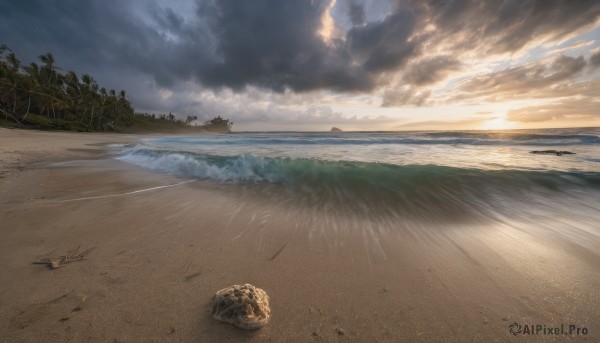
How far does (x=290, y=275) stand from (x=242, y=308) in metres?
0.64

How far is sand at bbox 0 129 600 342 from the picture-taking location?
158 cm

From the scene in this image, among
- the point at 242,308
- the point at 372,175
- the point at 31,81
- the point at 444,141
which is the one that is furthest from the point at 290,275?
the point at 31,81

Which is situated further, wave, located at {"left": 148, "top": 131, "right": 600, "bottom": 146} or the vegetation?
the vegetation

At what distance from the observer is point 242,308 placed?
158 cm

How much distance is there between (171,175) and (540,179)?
377 inches

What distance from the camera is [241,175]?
6.60 meters

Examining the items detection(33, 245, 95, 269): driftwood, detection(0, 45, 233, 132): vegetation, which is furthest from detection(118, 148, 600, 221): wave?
detection(0, 45, 233, 132): vegetation

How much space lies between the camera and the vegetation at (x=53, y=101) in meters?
35.9

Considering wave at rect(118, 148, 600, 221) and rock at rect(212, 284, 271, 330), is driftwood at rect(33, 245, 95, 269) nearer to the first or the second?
rock at rect(212, 284, 271, 330)

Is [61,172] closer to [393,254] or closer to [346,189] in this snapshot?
[346,189]

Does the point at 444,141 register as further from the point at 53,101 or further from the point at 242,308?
the point at 53,101

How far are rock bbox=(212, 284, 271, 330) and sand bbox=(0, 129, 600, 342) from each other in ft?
0.17

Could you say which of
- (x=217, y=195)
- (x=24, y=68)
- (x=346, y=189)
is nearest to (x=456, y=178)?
(x=346, y=189)

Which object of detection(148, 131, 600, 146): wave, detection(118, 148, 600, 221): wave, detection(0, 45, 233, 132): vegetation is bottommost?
detection(118, 148, 600, 221): wave
